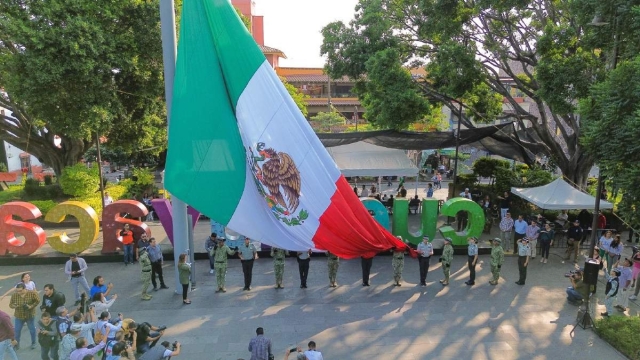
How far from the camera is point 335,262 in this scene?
41.2 ft

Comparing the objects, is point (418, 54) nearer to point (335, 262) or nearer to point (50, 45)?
point (335, 262)

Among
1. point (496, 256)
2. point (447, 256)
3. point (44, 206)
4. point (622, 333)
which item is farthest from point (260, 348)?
point (44, 206)

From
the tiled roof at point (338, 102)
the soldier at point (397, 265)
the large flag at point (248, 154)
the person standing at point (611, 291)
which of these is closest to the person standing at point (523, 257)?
the person standing at point (611, 291)

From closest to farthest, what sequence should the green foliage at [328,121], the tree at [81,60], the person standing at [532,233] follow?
the person standing at [532,233], the tree at [81,60], the green foliage at [328,121]

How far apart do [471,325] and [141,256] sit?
26.5 ft

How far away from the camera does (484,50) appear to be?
1870cm

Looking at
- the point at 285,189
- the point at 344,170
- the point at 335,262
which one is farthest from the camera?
the point at 344,170

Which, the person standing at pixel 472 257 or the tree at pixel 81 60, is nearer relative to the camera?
the person standing at pixel 472 257

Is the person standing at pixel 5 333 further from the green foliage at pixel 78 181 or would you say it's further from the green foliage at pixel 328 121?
the green foliage at pixel 328 121

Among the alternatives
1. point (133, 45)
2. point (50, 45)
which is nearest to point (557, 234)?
point (133, 45)

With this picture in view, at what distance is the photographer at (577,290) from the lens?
37.7ft

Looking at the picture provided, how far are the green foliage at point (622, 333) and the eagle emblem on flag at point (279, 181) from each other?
7.28 metres

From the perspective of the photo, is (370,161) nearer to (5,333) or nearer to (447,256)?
(447,256)

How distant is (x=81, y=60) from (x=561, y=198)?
1667cm
